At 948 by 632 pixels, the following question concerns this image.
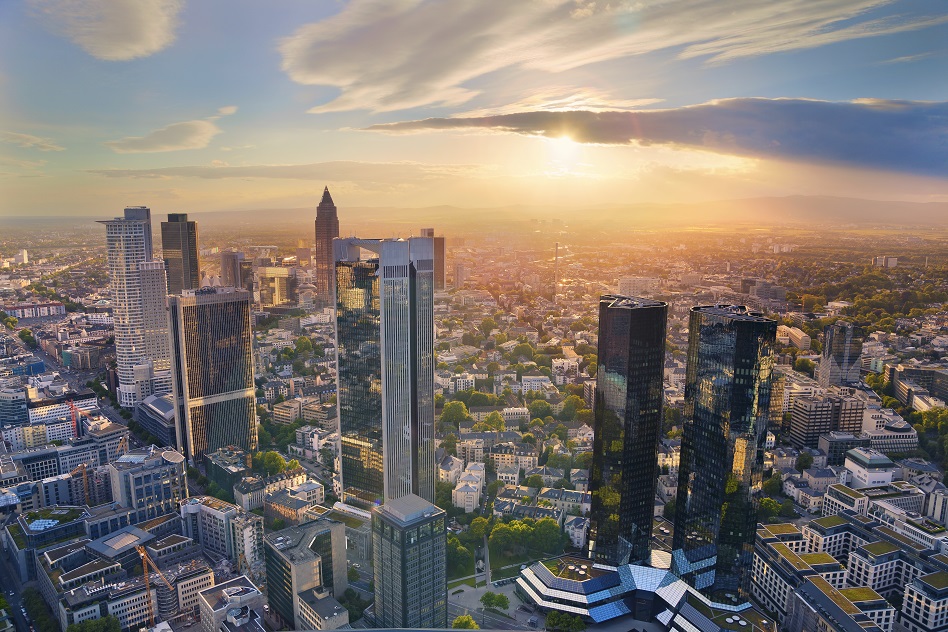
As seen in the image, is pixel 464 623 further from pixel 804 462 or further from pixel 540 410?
pixel 804 462

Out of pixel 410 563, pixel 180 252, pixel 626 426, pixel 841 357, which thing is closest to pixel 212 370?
pixel 410 563

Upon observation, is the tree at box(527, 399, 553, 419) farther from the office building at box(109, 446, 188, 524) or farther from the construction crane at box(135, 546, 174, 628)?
the construction crane at box(135, 546, 174, 628)

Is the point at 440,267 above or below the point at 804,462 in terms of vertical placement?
above

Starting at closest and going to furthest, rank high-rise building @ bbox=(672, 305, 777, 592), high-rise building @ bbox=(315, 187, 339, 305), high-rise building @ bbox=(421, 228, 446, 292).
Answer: high-rise building @ bbox=(672, 305, 777, 592)
high-rise building @ bbox=(315, 187, 339, 305)
high-rise building @ bbox=(421, 228, 446, 292)

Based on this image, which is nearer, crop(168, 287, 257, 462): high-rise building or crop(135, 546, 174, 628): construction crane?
crop(135, 546, 174, 628): construction crane

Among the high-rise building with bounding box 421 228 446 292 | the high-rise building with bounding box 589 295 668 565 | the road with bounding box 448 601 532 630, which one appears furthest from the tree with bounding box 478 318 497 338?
the road with bounding box 448 601 532 630

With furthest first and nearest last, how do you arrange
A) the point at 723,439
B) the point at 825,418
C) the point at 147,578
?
the point at 825,418 < the point at 147,578 < the point at 723,439

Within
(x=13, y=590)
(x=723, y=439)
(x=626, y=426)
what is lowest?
(x=13, y=590)
